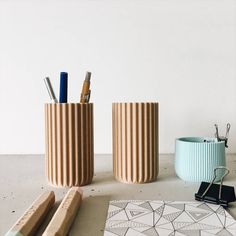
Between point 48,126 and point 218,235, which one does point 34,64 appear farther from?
point 218,235

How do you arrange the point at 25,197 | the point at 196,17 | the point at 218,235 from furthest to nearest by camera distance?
the point at 196,17 → the point at 25,197 → the point at 218,235

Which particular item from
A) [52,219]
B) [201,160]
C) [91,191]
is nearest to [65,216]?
[52,219]

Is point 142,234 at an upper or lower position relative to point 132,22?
lower

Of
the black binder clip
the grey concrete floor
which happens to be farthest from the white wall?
the black binder clip

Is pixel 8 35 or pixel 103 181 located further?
pixel 8 35

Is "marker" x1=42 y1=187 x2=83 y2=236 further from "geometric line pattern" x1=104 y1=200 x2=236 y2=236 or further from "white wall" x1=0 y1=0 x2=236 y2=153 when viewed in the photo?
"white wall" x1=0 y1=0 x2=236 y2=153

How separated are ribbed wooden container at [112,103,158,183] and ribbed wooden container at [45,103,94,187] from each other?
5cm

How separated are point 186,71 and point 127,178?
11.5 inches

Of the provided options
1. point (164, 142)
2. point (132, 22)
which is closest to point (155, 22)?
point (132, 22)

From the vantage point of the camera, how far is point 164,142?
1.97 ft

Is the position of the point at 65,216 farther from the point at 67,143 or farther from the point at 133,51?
the point at 133,51

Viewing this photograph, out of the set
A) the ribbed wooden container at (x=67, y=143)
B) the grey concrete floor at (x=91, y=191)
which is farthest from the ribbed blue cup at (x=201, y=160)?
the ribbed wooden container at (x=67, y=143)

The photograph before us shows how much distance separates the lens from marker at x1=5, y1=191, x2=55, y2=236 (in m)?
0.22

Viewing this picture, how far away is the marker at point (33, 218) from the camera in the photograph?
0.22 m
